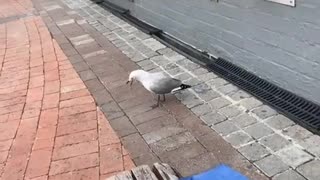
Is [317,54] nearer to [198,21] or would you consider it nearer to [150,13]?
[198,21]

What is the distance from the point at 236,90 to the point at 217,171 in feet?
4.51

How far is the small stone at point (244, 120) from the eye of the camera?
11.4 ft

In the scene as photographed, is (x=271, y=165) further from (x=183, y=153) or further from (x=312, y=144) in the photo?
(x=183, y=153)

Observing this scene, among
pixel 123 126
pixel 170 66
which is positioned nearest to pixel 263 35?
pixel 170 66

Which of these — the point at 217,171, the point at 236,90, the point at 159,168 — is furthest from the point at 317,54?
the point at 159,168

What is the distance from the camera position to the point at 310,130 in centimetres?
328

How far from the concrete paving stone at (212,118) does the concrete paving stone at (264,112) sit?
0.29 meters

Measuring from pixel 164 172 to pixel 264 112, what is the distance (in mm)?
1326

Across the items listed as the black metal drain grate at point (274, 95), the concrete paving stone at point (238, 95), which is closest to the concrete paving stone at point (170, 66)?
the black metal drain grate at point (274, 95)

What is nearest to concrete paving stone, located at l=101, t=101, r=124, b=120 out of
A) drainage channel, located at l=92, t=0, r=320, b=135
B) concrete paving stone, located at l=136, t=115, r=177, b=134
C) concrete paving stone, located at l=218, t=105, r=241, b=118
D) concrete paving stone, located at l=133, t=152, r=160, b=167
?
concrete paving stone, located at l=136, t=115, r=177, b=134

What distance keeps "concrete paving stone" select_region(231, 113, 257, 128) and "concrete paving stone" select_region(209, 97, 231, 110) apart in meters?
0.26

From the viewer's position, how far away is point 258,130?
3.35m

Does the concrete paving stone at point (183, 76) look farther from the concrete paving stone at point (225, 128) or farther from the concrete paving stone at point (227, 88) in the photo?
the concrete paving stone at point (225, 128)

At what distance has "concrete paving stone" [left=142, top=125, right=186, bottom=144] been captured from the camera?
343cm
